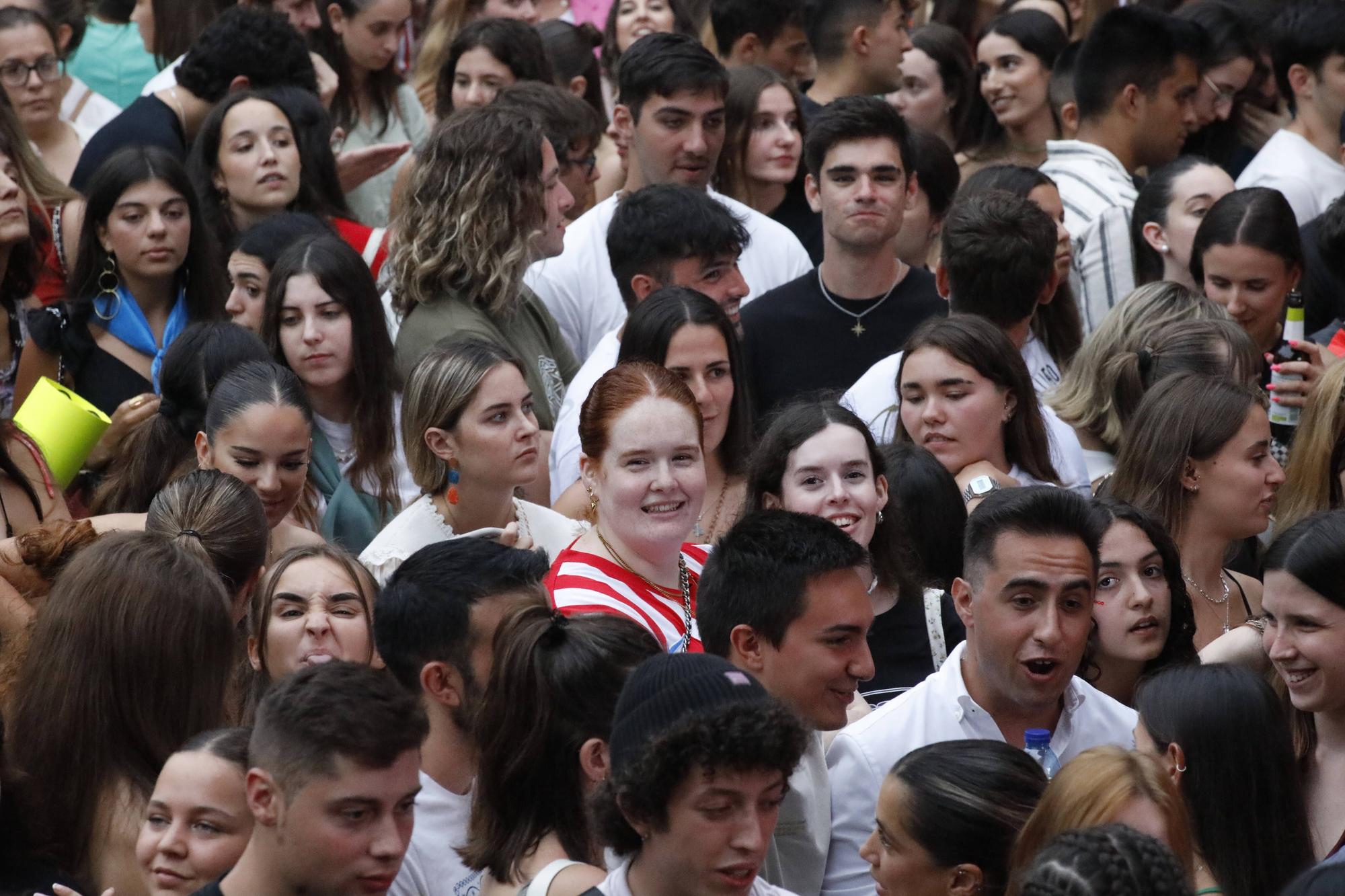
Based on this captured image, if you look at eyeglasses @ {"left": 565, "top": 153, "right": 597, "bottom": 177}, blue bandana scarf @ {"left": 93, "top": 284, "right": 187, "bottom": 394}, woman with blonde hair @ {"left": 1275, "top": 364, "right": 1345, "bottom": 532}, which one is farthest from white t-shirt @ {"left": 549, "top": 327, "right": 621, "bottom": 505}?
woman with blonde hair @ {"left": 1275, "top": 364, "right": 1345, "bottom": 532}

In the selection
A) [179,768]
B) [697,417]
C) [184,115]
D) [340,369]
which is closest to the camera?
[179,768]

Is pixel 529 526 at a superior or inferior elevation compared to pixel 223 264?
inferior

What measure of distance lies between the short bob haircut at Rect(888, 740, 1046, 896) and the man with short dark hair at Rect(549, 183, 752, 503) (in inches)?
108

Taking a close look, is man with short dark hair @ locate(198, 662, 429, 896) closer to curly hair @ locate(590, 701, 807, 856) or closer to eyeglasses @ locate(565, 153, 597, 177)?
curly hair @ locate(590, 701, 807, 856)

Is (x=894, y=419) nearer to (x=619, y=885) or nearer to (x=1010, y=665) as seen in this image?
(x=1010, y=665)

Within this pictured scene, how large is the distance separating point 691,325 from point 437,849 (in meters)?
2.10

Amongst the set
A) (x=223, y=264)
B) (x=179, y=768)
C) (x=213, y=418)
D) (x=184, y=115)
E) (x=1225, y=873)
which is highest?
Result: (x=184, y=115)

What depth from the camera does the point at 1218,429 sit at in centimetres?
546

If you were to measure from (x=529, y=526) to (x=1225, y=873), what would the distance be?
2.30 m

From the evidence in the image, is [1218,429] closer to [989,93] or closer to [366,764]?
[366,764]

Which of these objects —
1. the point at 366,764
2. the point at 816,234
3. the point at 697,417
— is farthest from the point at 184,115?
the point at 366,764

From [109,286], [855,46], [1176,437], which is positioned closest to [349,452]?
[109,286]

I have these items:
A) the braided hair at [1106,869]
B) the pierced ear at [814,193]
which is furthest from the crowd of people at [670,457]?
the pierced ear at [814,193]

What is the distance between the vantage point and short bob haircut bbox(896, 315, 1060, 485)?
5.62 metres
